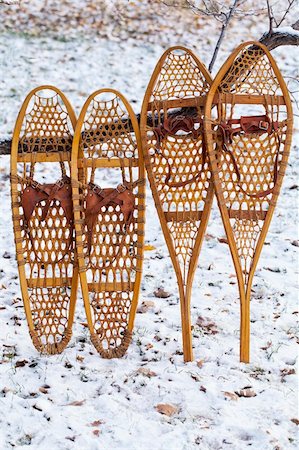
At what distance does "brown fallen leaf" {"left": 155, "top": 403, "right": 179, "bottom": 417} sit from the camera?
92.4 inches

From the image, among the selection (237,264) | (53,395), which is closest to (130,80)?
(237,264)

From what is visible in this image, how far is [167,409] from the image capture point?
2.37 m

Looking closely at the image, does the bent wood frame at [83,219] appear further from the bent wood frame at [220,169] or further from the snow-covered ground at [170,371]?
the bent wood frame at [220,169]

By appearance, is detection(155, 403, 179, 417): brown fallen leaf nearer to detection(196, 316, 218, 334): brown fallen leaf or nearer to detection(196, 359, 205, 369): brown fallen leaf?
detection(196, 359, 205, 369): brown fallen leaf

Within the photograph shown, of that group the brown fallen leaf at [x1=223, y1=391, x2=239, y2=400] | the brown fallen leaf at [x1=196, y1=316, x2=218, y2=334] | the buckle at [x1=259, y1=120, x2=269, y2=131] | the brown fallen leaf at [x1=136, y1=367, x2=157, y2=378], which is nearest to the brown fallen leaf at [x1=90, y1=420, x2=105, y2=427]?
the brown fallen leaf at [x1=136, y1=367, x2=157, y2=378]

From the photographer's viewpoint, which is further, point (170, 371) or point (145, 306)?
point (145, 306)

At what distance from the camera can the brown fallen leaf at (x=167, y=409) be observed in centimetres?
235

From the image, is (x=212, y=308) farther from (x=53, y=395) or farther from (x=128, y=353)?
(x=53, y=395)

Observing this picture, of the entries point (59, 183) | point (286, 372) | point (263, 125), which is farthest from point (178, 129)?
point (286, 372)

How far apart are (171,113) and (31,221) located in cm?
87

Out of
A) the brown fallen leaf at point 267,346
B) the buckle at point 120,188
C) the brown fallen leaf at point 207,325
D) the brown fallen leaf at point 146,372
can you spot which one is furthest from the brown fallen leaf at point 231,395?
the buckle at point 120,188

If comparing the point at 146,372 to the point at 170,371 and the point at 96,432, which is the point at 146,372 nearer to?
the point at 170,371

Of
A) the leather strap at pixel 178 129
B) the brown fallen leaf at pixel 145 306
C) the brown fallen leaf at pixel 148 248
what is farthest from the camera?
the brown fallen leaf at pixel 148 248

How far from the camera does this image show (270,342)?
297 centimetres
